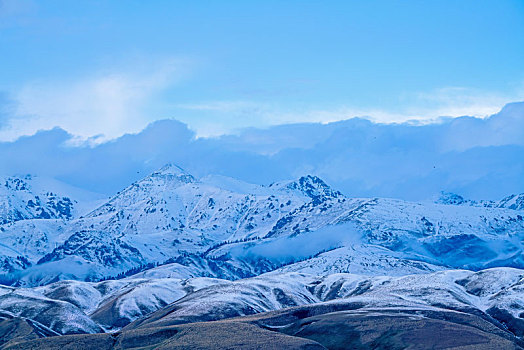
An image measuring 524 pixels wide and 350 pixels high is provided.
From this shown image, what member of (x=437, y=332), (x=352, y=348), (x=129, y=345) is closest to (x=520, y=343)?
(x=437, y=332)

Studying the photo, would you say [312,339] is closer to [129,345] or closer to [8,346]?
[129,345]

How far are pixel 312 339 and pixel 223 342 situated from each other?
2814 cm

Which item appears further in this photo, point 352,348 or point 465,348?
point 352,348

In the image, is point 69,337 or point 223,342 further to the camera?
point 69,337

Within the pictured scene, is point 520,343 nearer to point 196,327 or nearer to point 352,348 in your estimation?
point 352,348

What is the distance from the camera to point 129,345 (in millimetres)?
190875

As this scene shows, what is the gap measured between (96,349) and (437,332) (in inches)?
3254

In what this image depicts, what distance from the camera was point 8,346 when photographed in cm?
19750

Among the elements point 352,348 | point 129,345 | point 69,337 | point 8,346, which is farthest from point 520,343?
point 8,346

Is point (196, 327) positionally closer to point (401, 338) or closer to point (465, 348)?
point (401, 338)

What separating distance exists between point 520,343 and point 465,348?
2445 centimetres

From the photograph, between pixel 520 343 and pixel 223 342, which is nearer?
pixel 223 342

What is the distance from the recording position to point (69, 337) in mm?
194125

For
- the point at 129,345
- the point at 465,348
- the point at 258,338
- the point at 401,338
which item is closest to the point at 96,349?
the point at 129,345
